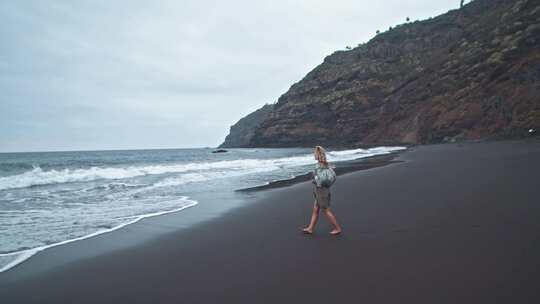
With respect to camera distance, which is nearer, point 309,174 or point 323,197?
point 323,197

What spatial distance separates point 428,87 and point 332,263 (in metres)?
56.7

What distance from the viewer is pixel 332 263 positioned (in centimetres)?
389

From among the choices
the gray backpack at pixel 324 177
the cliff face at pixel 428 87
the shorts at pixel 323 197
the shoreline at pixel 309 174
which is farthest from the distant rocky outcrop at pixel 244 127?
the shorts at pixel 323 197

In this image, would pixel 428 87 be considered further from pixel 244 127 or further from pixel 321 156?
pixel 244 127

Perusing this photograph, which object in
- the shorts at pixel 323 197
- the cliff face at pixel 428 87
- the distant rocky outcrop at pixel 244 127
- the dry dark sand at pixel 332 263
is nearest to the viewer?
the dry dark sand at pixel 332 263

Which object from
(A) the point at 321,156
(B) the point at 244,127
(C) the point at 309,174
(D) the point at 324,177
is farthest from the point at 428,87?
(B) the point at 244,127

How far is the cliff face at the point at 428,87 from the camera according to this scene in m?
36.1

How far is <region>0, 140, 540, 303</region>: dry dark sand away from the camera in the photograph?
10.1ft

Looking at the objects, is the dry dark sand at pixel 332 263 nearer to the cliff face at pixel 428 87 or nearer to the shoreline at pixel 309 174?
the shoreline at pixel 309 174

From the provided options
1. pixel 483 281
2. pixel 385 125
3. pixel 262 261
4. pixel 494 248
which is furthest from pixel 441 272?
pixel 385 125

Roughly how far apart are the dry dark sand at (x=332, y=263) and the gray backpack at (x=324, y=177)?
0.80 metres

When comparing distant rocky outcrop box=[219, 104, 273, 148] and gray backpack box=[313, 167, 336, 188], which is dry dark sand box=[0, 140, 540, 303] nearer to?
gray backpack box=[313, 167, 336, 188]

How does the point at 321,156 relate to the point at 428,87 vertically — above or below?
below

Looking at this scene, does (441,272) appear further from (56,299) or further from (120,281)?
(56,299)
